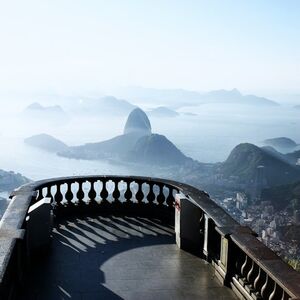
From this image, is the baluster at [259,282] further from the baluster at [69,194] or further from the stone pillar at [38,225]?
the baluster at [69,194]

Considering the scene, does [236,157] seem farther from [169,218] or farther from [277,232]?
[169,218]

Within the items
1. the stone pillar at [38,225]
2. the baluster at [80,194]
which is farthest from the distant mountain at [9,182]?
the stone pillar at [38,225]

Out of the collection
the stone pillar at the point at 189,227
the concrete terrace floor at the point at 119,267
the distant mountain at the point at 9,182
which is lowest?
the distant mountain at the point at 9,182

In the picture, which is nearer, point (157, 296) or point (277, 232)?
point (157, 296)

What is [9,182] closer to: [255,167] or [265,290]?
[255,167]

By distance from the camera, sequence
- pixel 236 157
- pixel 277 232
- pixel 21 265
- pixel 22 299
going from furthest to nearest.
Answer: pixel 236 157 → pixel 277 232 → pixel 21 265 → pixel 22 299

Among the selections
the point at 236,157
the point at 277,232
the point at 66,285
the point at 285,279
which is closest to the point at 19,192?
the point at 66,285

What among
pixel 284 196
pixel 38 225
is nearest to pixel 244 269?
pixel 38 225
